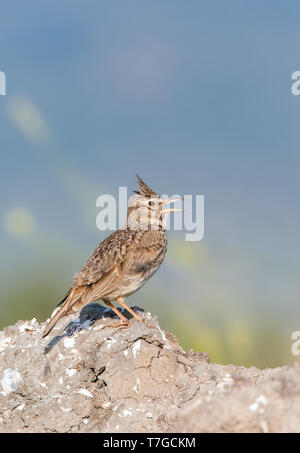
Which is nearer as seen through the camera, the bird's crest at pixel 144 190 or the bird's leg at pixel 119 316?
the bird's leg at pixel 119 316

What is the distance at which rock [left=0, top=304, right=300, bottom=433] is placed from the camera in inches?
281

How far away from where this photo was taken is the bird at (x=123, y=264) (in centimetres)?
898

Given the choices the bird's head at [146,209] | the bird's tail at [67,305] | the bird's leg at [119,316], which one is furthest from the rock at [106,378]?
the bird's head at [146,209]

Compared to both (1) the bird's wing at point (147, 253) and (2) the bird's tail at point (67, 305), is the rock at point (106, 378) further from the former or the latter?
(1) the bird's wing at point (147, 253)

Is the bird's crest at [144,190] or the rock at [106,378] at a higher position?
the bird's crest at [144,190]

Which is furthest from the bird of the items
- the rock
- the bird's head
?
the rock

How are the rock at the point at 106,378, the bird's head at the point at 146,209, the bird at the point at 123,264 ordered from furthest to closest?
1. the bird's head at the point at 146,209
2. the bird at the point at 123,264
3. the rock at the point at 106,378

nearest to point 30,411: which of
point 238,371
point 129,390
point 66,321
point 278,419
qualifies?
point 129,390

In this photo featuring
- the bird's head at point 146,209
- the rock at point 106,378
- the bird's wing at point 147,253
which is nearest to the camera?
the rock at point 106,378

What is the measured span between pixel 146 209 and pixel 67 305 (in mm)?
2130

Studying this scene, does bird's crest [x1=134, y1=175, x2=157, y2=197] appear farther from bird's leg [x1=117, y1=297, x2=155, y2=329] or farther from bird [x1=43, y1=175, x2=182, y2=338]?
bird's leg [x1=117, y1=297, x2=155, y2=329]

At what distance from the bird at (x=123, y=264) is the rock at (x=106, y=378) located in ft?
1.06

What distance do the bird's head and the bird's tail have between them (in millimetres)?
1566

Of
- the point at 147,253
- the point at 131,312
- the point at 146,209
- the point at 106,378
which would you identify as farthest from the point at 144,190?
the point at 106,378
